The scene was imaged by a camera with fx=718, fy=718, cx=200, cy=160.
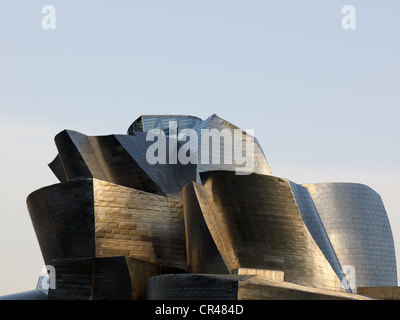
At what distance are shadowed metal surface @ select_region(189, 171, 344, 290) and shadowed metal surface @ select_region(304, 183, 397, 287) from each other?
175 inches

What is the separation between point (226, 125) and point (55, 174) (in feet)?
24.4

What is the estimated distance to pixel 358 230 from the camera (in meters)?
26.3

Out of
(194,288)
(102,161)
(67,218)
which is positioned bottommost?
(194,288)

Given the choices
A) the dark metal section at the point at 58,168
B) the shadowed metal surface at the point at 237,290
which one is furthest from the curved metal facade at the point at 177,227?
the dark metal section at the point at 58,168

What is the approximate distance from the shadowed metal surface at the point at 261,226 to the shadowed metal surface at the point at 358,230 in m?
4.45

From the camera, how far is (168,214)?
2155cm

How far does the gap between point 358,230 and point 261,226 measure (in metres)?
6.90

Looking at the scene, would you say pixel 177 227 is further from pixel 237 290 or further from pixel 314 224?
pixel 237 290

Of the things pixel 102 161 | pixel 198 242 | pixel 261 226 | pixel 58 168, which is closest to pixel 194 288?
pixel 198 242

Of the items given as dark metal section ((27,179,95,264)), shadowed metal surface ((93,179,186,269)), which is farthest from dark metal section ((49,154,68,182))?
shadowed metal surface ((93,179,186,269))

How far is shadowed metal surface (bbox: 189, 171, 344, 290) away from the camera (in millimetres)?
20469

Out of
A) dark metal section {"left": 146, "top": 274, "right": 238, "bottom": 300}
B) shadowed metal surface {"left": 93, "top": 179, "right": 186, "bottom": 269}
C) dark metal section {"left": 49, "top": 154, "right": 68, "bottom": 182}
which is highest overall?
dark metal section {"left": 49, "top": 154, "right": 68, "bottom": 182}

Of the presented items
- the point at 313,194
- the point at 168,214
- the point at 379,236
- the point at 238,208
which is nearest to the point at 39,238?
the point at 168,214

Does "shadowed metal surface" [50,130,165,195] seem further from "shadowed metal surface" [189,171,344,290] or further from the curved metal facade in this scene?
"shadowed metal surface" [189,171,344,290]
